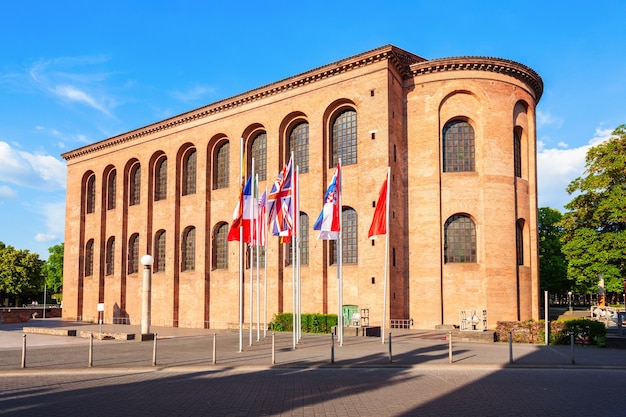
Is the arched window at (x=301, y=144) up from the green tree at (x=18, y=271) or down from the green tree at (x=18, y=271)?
up

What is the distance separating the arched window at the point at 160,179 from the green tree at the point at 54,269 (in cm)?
5869

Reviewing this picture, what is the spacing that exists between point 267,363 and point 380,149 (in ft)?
56.5

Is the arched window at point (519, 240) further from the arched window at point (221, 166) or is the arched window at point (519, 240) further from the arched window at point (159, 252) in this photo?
the arched window at point (159, 252)

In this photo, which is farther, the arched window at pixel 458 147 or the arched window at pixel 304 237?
the arched window at pixel 304 237

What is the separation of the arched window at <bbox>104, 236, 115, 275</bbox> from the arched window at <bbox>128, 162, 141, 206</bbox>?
428 cm

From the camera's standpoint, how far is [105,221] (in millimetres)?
50906

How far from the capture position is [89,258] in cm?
5262

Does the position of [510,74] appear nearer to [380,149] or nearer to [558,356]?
[380,149]

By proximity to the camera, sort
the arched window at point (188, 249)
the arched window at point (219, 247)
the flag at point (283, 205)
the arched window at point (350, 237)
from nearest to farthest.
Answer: the flag at point (283, 205), the arched window at point (350, 237), the arched window at point (219, 247), the arched window at point (188, 249)

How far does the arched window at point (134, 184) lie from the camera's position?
1917 inches

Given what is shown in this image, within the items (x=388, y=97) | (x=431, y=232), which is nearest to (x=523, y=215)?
(x=431, y=232)

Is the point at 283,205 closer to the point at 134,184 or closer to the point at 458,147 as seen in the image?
the point at 458,147

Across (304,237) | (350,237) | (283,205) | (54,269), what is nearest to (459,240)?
(350,237)

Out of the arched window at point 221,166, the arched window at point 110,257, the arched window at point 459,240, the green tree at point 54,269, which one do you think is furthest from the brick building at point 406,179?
the green tree at point 54,269
